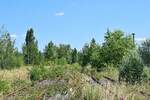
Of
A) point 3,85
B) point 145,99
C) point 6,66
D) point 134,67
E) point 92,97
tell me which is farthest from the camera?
point 6,66

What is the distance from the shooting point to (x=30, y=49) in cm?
5884

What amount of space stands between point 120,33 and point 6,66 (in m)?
13.3

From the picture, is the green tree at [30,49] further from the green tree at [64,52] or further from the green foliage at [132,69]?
the green foliage at [132,69]

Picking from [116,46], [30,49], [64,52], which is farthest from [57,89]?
[64,52]

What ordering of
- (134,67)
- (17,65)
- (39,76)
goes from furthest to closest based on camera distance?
(17,65) < (39,76) < (134,67)

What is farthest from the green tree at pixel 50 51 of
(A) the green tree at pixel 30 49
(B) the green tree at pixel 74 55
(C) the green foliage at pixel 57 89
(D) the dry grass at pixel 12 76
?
(C) the green foliage at pixel 57 89

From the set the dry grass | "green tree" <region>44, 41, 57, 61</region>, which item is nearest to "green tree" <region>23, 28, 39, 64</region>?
"green tree" <region>44, 41, 57, 61</region>

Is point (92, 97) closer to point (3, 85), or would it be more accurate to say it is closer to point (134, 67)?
point (3, 85)

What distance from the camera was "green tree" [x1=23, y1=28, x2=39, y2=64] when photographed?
58.8 m

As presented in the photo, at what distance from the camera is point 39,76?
78.0 ft

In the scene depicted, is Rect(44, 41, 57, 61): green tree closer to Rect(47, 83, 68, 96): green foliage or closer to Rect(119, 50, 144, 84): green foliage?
Rect(119, 50, 144, 84): green foliage

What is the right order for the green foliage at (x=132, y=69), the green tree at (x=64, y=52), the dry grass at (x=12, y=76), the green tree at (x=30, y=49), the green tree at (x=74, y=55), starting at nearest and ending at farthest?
the dry grass at (x=12, y=76) → the green foliage at (x=132, y=69) → the green tree at (x=30, y=49) → the green tree at (x=64, y=52) → the green tree at (x=74, y=55)

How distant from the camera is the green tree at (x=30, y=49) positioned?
58844 mm

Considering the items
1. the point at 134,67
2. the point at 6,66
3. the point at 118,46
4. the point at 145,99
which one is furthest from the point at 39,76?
the point at 6,66
